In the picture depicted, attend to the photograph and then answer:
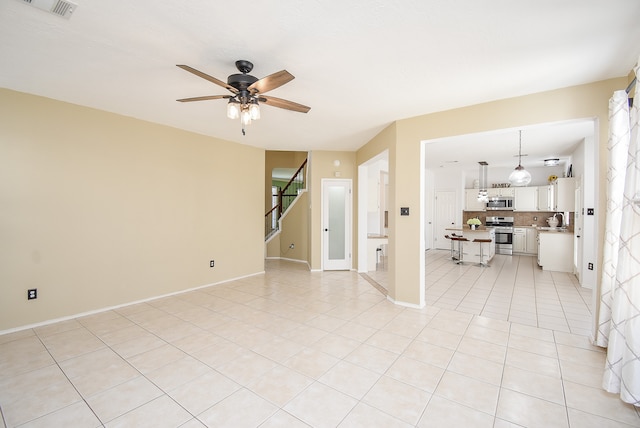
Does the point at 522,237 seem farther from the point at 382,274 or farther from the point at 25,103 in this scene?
the point at 25,103

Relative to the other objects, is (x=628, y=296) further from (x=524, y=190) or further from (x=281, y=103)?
(x=524, y=190)

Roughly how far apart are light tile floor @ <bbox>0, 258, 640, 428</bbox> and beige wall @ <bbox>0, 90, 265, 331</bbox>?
0.46 m

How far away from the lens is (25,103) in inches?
123

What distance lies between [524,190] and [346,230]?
19.9 ft

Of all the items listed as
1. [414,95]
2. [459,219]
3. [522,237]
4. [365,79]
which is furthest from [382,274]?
[522,237]

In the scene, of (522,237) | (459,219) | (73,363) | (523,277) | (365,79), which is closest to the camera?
(73,363)

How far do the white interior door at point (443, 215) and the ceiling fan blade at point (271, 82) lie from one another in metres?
8.56

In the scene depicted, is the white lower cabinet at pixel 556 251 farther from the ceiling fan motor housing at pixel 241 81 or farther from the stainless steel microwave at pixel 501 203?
the ceiling fan motor housing at pixel 241 81

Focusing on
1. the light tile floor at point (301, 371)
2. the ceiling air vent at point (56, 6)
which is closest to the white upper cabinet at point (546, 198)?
the light tile floor at point (301, 371)

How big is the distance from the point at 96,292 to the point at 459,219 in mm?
9630

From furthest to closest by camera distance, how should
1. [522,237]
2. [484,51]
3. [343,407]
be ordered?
1. [522,237]
2. [484,51]
3. [343,407]

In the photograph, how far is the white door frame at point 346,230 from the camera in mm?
6102

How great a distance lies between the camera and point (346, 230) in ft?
20.3

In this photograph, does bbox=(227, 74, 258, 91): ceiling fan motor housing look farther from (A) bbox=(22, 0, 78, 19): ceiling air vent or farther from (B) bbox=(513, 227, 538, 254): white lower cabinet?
(B) bbox=(513, 227, 538, 254): white lower cabinet
